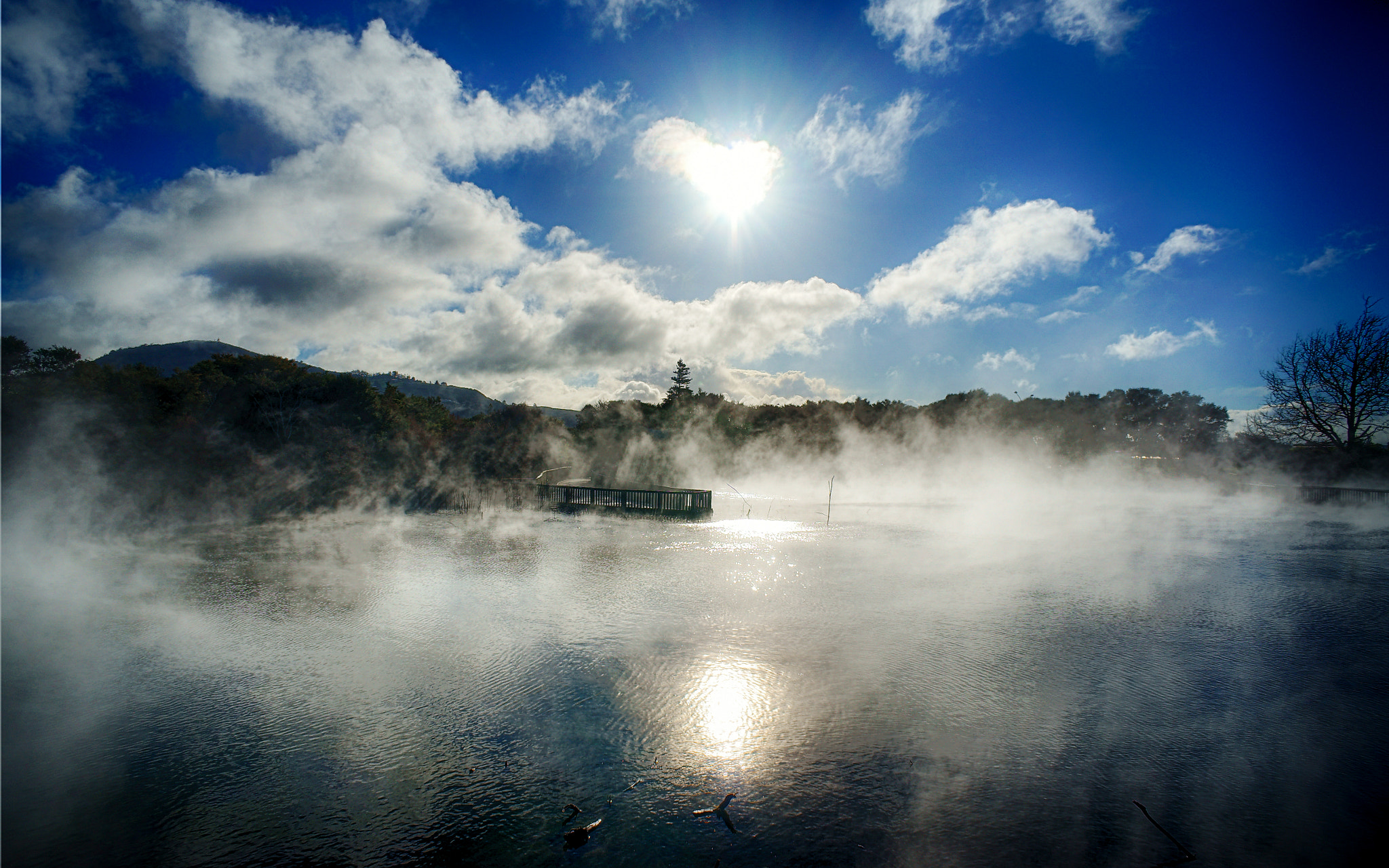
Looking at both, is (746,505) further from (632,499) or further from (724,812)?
(724,812)

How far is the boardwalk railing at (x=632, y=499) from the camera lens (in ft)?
73.3

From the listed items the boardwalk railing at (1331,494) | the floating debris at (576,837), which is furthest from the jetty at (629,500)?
the boardwalk railing at (1331,494)

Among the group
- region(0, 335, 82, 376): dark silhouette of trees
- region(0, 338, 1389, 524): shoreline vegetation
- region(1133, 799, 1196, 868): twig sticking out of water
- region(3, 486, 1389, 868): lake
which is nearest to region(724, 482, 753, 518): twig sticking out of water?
region(0, 338, 1389, 524): shoreline vegetation

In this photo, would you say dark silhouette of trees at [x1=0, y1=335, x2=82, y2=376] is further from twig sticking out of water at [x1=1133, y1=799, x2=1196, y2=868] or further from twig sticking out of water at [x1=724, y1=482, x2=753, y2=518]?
twig sticking out of water at [x1=1133, y1=799, x2=1196, y2=868]

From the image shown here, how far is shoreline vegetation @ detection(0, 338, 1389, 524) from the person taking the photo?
20.9 meters

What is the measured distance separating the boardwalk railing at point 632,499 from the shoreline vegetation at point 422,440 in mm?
5329

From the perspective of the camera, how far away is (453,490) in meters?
31.8

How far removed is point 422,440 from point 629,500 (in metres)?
18.5

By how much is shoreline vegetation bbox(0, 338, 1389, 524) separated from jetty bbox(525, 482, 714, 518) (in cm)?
531

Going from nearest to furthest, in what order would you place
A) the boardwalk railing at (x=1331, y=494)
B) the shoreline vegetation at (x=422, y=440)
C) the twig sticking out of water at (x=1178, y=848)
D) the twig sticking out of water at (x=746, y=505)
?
1. the twig sticking out of water at (x=1178, y=848)
2. the shoreline vegetation at (x=422, y=440)
3. the twig sticking out of water at (x=746, y=505)
4. the boardwalk railing at (x=1331, y=494)

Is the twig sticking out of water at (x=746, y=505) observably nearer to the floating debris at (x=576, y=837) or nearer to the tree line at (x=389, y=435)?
the tree line at (x=389, y=435)

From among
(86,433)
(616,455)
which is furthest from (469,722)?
(616,455)

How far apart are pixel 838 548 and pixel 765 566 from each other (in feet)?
10.1

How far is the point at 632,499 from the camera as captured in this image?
23.6m
